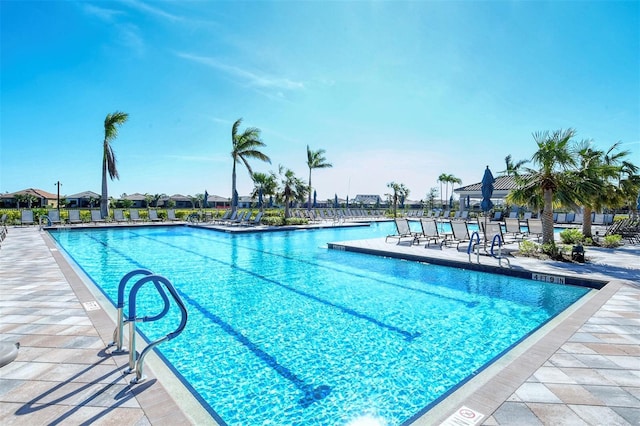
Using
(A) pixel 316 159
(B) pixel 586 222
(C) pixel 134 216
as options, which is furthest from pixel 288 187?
(B) pixel 586 222

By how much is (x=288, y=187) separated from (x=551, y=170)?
1487 centimetres

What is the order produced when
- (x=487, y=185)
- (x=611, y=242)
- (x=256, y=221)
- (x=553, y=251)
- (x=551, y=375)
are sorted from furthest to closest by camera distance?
(x=256, y=221), (x=611, y=242), (x=487, y=185), (x=553, y=251), (x=551, y=375)

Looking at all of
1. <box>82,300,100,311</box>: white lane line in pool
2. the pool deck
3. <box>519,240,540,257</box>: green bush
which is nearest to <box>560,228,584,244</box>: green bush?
<box>519,240,540,257</box>: green bush

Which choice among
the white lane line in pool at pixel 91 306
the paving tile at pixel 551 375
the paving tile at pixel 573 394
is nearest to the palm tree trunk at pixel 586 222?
the paving tile at pixel 551 375

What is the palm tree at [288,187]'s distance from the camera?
21545 mm

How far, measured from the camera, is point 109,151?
21.0 m

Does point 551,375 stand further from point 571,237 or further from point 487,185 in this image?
point 571,237

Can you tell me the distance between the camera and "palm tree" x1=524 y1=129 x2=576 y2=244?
9164 mm

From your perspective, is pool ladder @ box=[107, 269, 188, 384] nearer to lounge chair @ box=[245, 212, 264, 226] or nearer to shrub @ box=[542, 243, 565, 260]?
shrub @ box=[542, 243, 565, 260]

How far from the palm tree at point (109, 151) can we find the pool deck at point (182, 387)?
18.8m

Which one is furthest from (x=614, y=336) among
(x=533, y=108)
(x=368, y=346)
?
(x=533, y=108)

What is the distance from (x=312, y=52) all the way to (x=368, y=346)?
12067mm

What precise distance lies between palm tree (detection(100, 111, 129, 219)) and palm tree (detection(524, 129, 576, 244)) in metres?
22.1

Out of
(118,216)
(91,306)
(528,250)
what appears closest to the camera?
(91,306)
